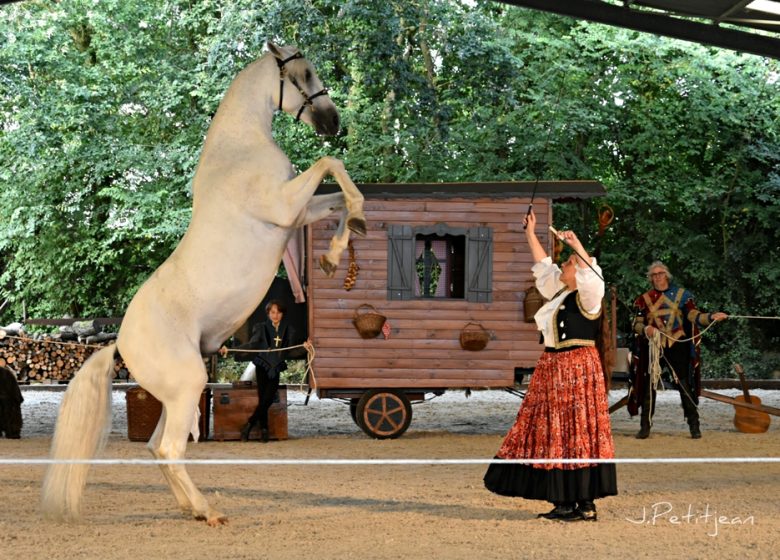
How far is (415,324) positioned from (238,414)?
80.6 inches

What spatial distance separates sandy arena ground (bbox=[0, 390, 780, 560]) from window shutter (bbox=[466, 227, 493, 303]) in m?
1.52

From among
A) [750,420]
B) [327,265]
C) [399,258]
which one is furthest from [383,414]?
[327,265]

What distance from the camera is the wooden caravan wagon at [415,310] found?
38.4 feet

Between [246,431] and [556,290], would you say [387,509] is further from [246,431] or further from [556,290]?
[246,431]

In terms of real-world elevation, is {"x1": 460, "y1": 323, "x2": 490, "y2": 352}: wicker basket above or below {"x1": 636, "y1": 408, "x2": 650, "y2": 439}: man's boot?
above

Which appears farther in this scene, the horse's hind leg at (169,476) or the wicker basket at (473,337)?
the wicker basket at (473,337)

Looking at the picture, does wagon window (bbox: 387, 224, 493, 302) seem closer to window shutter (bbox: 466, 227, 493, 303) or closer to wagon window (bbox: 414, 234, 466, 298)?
window shutter (bbox: 466, 227, 493, 303)

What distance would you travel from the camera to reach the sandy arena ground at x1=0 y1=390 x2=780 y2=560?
5895 millimetres

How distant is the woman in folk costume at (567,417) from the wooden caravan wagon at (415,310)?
499 cm

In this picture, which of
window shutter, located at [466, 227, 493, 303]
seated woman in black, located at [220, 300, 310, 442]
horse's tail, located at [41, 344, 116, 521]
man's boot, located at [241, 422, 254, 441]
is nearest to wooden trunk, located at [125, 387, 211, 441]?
man's boot, located at [241, 422, 254, 441]

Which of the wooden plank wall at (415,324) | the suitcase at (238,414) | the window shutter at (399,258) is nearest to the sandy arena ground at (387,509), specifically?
the suitcase at (238,414)

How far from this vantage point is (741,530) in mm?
6469

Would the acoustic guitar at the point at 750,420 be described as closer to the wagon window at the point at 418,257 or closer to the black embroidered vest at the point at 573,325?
the wagon window at the point at 418,257

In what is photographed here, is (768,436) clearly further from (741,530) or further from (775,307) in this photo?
(775,307)
